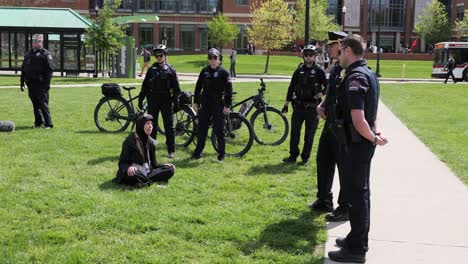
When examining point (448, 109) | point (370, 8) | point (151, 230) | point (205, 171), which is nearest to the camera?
point (151, 230)

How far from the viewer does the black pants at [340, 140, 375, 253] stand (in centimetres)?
459

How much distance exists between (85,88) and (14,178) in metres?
15.7

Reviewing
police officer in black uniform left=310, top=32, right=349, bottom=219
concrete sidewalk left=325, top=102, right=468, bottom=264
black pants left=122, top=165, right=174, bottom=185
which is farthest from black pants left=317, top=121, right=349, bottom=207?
black pants left=122, top=165, right=174, bottom=185

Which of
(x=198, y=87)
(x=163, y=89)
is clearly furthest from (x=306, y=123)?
(x=163, y=89)

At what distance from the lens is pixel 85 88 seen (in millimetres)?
22438

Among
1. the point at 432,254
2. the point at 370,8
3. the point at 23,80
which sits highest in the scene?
the point at 370,8

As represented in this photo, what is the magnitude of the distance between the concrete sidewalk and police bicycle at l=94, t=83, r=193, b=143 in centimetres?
428

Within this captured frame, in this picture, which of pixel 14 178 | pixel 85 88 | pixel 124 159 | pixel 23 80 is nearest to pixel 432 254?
pixel 124 159

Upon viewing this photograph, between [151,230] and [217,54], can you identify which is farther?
[217,54]

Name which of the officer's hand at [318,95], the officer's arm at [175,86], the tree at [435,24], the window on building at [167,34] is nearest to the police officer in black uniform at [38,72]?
the officer's arm at [175,86]

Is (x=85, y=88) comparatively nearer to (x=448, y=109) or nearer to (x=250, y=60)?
(x=448, y=109)

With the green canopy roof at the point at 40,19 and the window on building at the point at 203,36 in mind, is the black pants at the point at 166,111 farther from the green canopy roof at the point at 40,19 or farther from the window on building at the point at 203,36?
the window on building at the point at 203,36

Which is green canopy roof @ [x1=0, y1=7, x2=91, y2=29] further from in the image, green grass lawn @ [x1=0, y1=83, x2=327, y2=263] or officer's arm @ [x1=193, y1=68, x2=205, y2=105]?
officer's arm @ [x1=193, y1=68, x2=205, y2=105]

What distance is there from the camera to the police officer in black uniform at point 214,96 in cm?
840
